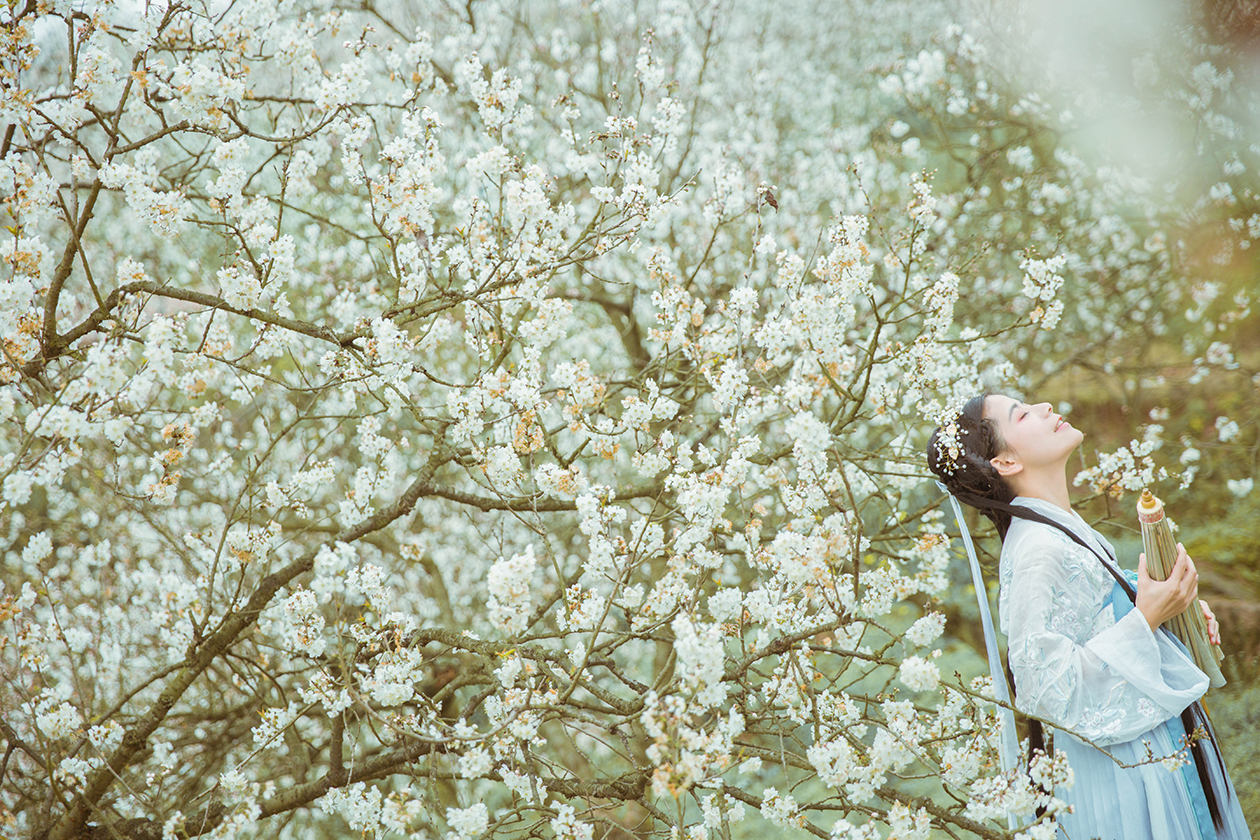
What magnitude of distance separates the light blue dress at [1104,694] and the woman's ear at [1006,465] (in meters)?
0.22

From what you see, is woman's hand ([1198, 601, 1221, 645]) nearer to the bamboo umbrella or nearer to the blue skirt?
the bamboo umbrella

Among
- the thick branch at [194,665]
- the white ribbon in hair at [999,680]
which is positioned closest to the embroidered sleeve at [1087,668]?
the white ribbon in hair at [999,680]

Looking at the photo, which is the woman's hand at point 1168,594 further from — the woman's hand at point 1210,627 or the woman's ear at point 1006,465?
the woman's ear at point 1006,465

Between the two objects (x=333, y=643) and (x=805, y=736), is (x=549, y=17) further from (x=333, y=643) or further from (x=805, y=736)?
(x=805, y=736)

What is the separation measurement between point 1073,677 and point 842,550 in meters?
0.59

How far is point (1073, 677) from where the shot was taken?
1.96 m

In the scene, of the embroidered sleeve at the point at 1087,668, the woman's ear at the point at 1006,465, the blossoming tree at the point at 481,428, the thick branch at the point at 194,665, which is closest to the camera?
the embroidered sleeve at the point at 1087,668

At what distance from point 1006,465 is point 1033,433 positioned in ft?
0.36

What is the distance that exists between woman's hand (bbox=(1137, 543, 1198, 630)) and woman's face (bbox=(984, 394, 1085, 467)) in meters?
0.35

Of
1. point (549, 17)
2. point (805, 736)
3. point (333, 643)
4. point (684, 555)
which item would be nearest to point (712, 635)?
point (684, 555)

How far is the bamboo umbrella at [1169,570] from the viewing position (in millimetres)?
1973

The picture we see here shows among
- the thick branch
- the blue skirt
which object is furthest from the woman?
the thick branch

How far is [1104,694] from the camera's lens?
78.2 inches

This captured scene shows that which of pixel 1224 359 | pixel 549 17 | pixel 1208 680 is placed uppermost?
pixel 549 17
